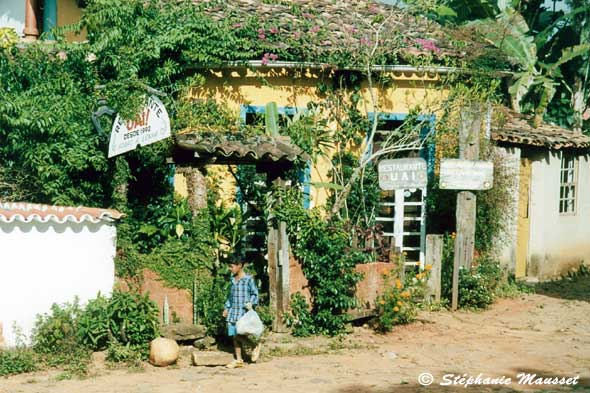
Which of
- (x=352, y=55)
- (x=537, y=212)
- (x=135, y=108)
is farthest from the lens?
(x=537, y=212)

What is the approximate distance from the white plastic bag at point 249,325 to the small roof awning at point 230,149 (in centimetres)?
219


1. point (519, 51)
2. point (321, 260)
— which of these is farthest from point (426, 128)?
point (321, 260)

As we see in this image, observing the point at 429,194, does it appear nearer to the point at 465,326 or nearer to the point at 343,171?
the point at 343,171

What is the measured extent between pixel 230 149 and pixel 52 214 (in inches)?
95.1

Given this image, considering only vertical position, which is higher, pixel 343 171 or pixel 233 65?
pixel 233 65

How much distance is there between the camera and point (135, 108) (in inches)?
411

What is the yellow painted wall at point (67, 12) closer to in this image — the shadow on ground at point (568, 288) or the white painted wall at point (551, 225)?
the white painted wall at point (551, 225)

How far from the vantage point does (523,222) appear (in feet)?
49.6

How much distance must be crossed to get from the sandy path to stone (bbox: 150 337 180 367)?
14 cm

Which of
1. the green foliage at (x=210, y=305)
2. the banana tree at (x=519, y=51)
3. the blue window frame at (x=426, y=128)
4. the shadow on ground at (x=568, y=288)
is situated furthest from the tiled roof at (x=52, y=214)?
the banana tree at (x=519, y=51)

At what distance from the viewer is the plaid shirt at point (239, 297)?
30.8 ft

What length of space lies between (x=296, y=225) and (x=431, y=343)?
8.26 ft

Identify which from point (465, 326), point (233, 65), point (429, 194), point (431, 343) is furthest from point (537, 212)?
point (233, 65)

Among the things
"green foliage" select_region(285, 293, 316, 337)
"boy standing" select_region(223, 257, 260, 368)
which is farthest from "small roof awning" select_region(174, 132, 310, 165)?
"green foliage" select_region(285, 293, 316, 337)
